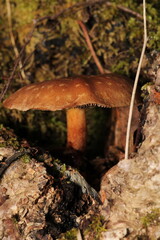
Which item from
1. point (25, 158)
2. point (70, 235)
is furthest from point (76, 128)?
point (70, 235)

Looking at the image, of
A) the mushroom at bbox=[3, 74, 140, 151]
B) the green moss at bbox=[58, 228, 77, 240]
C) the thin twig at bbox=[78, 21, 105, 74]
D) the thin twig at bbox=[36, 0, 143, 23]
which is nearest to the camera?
the green moss at bbox=[58, 228, 77, 240]

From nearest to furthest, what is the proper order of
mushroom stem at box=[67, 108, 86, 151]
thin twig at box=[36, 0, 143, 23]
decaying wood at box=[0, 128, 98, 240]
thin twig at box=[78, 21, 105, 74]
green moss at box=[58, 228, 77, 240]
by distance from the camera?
decaying wood at box=[0, 128, 98, 240] → green moss at box=[58, 228, 77, 240] → mushroom stem at box=[67, 108, 86, 151] → thin twig at box=[36, 0, 143, 23] → thin twig at box=[78, 21, 105, 74]

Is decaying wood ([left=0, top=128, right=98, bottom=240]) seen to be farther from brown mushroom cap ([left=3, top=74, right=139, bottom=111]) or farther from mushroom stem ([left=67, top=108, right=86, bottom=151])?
mushroom stem ([left=67, top=108, right=86, bottom=151])

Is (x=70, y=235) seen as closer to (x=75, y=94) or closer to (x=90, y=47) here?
(x=75, y=94)

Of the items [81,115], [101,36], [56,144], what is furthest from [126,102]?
[56,144]

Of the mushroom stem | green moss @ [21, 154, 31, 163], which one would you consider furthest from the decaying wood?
the mushroom stem

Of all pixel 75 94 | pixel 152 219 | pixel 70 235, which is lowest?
pixel 70 235

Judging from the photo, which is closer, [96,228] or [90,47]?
[96,228]
